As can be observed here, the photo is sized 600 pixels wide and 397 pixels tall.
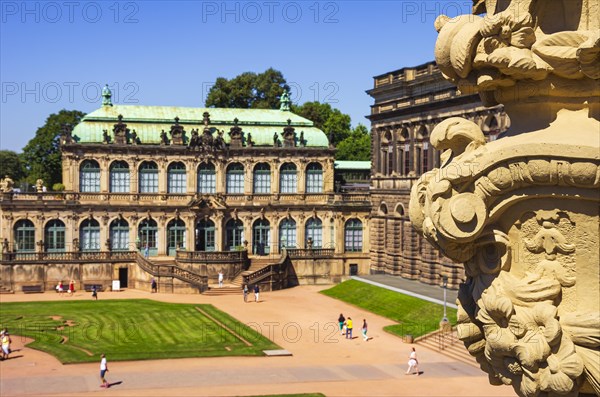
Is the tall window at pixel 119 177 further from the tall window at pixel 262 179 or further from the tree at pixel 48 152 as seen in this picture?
the tree at pixel 48 152

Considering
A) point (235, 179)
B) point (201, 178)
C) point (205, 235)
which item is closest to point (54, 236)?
point (205, 235)

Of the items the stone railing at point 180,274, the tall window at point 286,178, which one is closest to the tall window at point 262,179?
the tall window at point 286,178

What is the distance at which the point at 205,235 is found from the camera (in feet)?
254

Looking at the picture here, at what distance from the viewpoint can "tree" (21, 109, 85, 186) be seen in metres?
111

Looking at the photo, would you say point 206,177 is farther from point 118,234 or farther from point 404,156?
point 404,156

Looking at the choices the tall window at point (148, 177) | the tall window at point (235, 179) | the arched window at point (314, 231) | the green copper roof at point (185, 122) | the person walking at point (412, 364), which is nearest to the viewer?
the person walking at point (412, 364)

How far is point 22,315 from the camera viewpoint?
58000mm

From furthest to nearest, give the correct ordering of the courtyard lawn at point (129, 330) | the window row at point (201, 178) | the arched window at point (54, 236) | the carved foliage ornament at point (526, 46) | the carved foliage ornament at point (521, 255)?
the window row at point (201, 178) → the arched window at point (54, 236) → the courtyard lawn at point (129, 330) → the carved foliage ornament at point (526, 46) → the carved foliage ornament at point (521, 255)

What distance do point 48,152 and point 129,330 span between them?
2540 inches

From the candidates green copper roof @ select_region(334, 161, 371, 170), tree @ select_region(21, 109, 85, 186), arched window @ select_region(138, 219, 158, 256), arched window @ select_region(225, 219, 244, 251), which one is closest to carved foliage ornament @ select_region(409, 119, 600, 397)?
arched window @ select_region(138, 219, 158, 256)

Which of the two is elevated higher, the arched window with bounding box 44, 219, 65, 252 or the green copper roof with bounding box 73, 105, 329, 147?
the green copper roof with bounding box 73, 105, 329, 147

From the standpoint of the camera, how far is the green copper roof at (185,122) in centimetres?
7588

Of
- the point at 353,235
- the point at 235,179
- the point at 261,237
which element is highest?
the point at 235,179

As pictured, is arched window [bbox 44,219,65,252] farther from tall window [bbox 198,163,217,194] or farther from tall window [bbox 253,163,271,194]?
tall window [bbox 253,163,271,194]
